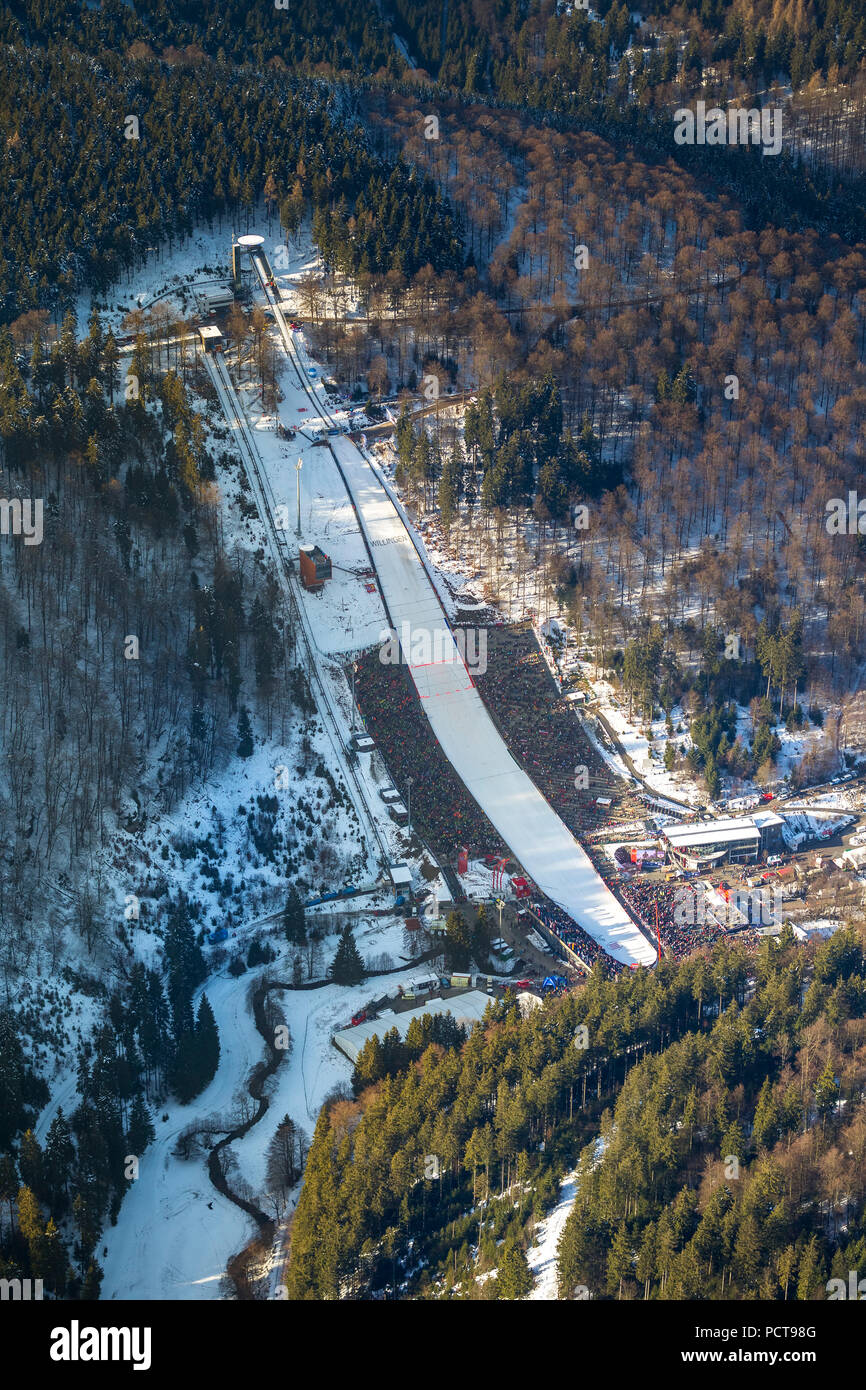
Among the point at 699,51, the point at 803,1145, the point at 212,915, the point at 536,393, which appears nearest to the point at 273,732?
the point at 212,915

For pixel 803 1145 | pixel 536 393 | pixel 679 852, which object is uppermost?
pixel 536 393

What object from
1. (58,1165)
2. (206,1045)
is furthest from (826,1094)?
(58,1165)

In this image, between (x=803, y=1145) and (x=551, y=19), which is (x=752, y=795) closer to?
(x=803, y=1145)

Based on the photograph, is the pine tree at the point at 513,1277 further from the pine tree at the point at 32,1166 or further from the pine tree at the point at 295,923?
the pine tree at the point at 295,923

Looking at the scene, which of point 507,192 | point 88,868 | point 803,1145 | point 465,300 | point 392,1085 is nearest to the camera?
point 803,1145

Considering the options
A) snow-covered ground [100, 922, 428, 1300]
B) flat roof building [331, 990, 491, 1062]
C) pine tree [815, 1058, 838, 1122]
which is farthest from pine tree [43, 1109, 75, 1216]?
pine tree [815, 1058, 838, 1122]

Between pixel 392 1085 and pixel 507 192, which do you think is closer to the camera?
pixel 392 1085

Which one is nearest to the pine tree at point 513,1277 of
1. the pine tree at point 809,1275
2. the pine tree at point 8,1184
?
the pine tree at point 809,1275
